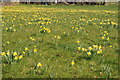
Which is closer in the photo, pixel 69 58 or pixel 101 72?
pixel 101 72

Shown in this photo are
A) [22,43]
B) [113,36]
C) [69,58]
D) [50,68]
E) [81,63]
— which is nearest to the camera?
[50,68]

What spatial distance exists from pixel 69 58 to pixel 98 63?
4.04 ft

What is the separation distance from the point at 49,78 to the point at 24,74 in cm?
92

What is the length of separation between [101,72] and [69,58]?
5.52ft

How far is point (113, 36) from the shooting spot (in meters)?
11.9

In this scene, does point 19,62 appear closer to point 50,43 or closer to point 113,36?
point 50,43

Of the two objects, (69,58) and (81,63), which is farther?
(69,58)

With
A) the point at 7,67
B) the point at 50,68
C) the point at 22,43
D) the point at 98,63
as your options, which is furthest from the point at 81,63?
the point at 22,43

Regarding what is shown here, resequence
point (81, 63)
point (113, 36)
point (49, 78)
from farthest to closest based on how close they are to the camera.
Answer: point (113, 36), point (81, 63), point (49, 78)

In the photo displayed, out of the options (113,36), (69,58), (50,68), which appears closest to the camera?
(50,68)

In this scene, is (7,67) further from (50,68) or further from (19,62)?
(50,68)

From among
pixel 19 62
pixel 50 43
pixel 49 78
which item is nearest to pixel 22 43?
pixel 50 43

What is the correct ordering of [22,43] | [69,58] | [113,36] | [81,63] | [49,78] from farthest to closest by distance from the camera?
[113,36] → [22,43] → [69,58] → [81,63] → [49,78]

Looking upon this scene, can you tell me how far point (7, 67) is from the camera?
7023 mm
